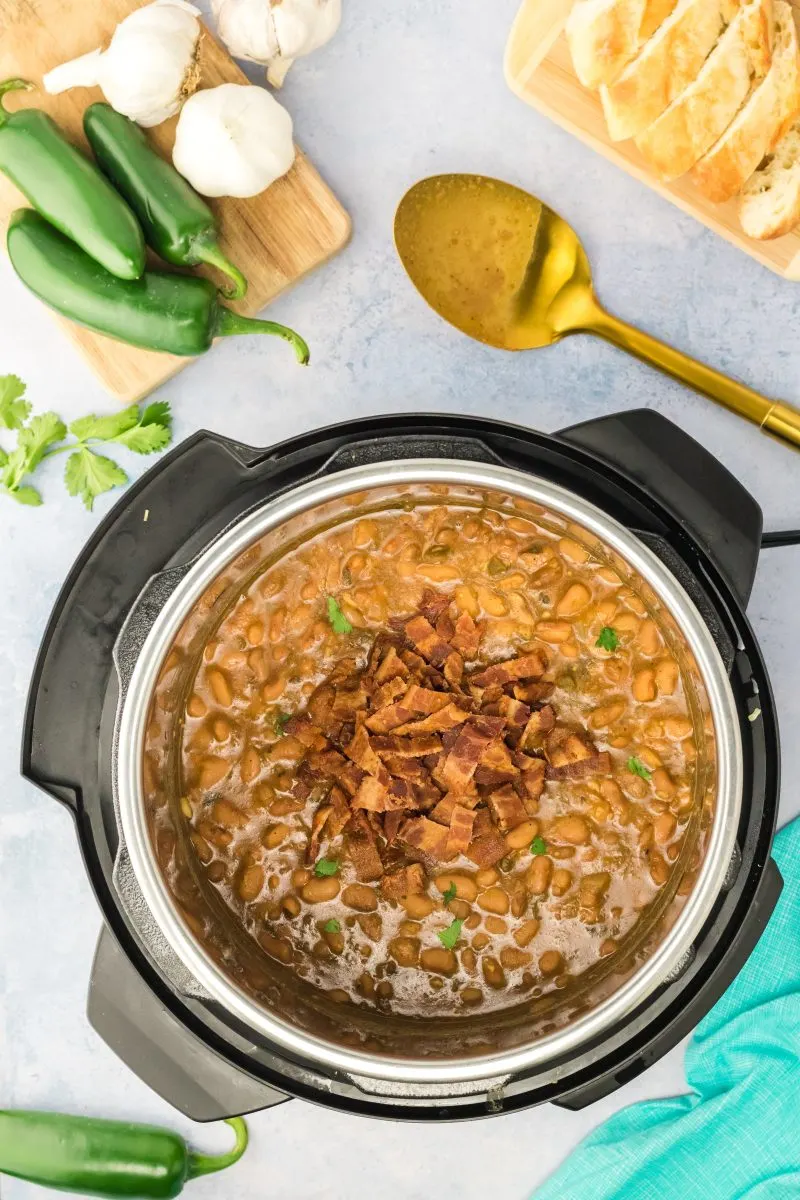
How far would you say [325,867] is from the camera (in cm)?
247

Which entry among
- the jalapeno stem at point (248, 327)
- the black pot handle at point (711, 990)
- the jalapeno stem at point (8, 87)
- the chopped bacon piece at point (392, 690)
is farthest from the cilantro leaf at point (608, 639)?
the jalapeno stem at point (8, 87)

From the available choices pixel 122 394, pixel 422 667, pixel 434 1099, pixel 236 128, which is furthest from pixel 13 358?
pixel 434 1099

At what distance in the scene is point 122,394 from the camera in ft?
7.98

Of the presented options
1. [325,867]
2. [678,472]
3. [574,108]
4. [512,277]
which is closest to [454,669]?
[325,867]

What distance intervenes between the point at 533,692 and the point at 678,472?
0.63 m

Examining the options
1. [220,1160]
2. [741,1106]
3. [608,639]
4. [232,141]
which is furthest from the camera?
[220,1160]

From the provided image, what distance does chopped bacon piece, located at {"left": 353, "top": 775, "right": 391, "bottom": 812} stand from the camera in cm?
239

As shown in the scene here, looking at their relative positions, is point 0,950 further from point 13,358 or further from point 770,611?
point 770,611

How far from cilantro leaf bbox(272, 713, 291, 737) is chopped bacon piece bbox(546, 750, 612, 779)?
25.4 inches

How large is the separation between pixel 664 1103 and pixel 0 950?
5.94 ft

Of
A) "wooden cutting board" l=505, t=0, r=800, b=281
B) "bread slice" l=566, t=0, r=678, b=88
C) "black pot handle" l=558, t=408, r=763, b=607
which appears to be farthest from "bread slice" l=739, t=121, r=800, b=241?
"black pot handle" l=558, t=408, r=763, b=607

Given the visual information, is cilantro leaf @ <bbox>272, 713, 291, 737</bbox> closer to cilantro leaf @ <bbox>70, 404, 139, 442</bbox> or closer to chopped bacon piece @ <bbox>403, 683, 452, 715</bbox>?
chopped bacon piece @ <bbox>403, 683, 452, 715</bbox>

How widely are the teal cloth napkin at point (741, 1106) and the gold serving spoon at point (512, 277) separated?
3.83 ft

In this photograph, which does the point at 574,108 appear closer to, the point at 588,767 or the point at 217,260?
the point at 217,260
